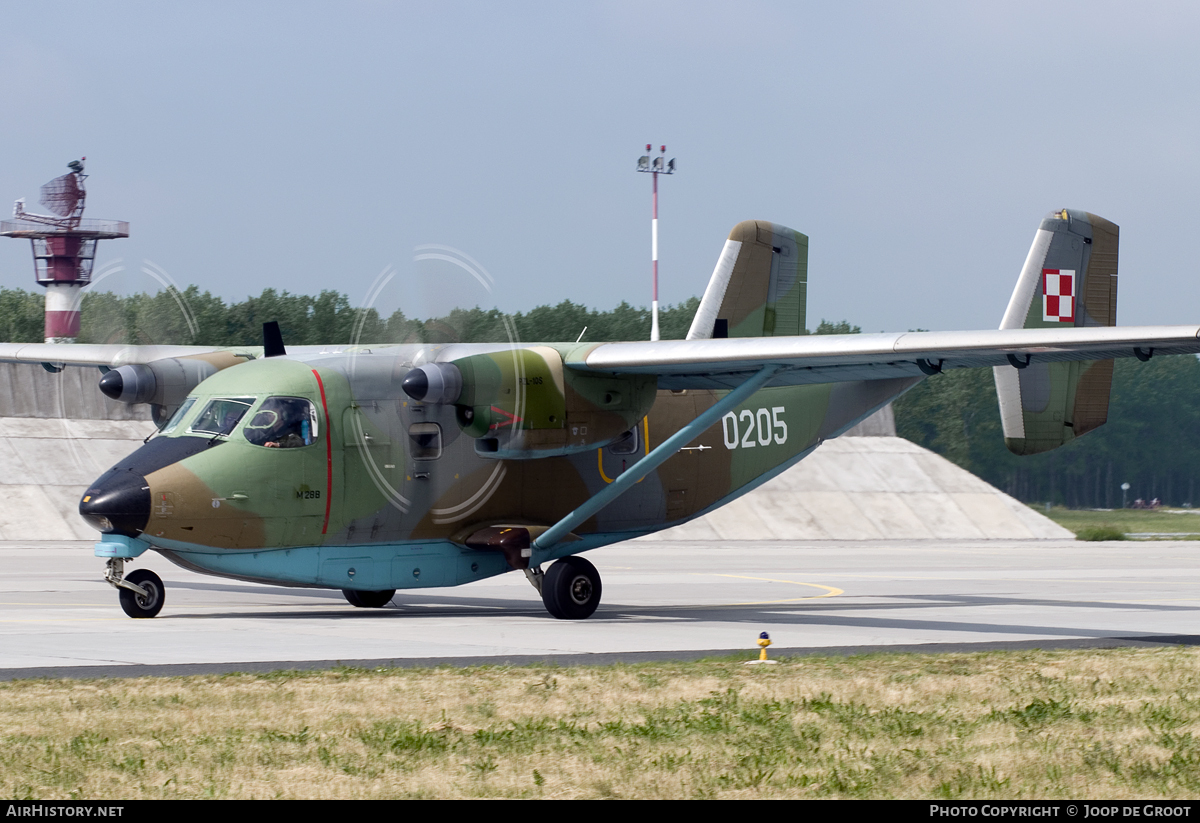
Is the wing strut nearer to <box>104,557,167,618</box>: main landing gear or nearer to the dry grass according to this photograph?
<box>104,557,167,618</box>: main landing gear

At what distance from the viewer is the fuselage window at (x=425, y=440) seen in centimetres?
1967

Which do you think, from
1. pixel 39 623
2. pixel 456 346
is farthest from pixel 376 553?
→ pixel 39 623

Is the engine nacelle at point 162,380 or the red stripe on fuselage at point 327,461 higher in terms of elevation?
the engine nacelle at point 162,380

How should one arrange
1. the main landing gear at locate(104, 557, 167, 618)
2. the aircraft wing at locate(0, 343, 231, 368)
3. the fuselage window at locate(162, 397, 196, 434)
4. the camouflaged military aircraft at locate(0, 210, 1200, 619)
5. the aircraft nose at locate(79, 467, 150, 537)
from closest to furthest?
the aircraft nose at locate(79, 467, 150, 537) → the camouflaged military aircraft at locate(0, 210, 1200, 619) → the main landing gear at locate(104, 557, 167, 618) → the fuselage window at locate(162, 397, 196, 434) → the aircraft wing at locate(0, 343, 231, 368)

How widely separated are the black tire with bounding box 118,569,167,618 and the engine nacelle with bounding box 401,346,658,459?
4321mm

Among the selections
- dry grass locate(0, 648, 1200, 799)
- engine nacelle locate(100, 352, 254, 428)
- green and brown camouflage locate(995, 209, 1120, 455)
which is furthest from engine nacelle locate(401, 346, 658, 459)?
green and brown camouflage locate(995, 209, 1120, 455)

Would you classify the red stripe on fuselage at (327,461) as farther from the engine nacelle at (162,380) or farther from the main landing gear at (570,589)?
the main landing gear at (570,589)

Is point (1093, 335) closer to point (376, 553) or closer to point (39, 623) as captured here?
point (376, 553)

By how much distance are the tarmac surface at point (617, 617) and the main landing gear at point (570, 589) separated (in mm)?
291

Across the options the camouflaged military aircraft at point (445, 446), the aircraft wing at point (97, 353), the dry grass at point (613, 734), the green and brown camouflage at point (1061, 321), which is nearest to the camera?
the dry grass at point (613, 734)

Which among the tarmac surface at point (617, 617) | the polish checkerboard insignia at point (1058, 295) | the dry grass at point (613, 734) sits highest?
the polish checkerboard insignia at point (1058, 295)

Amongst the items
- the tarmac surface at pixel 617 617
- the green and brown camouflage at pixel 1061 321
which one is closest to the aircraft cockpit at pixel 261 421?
the tarmac surface at pixel 617 617

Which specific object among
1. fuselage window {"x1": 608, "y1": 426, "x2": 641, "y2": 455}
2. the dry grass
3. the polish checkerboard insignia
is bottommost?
the dry grass

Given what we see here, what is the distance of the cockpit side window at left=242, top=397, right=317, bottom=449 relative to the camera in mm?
18531
